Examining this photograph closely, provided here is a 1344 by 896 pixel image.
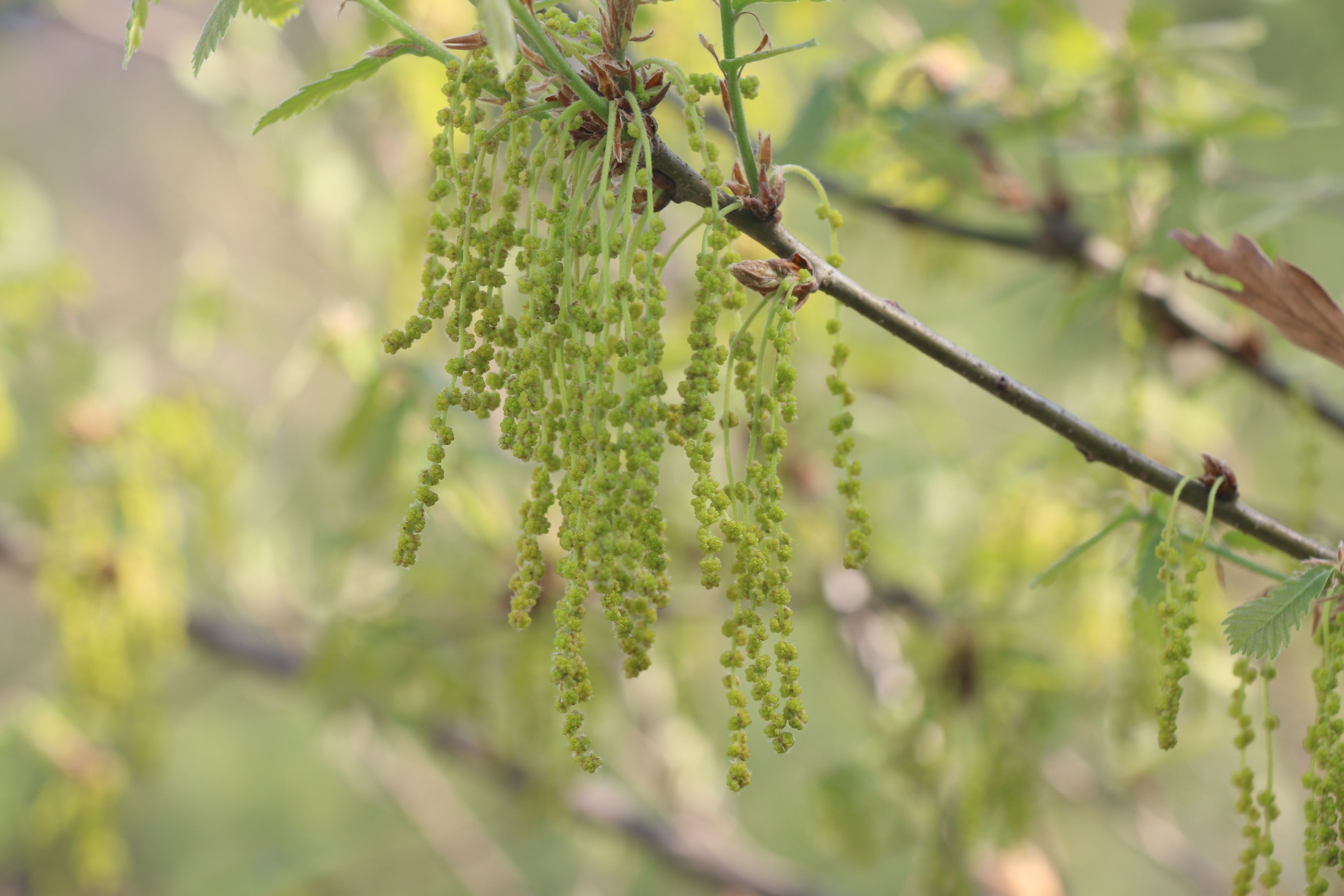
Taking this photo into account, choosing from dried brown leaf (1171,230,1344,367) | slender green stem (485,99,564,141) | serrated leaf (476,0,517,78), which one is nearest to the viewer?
serrated leaf (476,0,517,78)

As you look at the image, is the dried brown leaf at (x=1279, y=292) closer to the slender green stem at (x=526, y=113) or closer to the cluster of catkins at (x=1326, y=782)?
the cluster of catkins at (x=1326, y=782)

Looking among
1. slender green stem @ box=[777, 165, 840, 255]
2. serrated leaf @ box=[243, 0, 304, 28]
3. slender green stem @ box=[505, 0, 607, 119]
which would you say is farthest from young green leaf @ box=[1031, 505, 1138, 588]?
serrated leaf @ box=[243, 0, 304, 28]

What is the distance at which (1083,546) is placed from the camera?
2.05 ft

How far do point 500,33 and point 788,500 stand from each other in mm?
1260

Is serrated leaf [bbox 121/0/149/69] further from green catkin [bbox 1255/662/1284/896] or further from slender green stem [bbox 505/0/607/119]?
green catkin [bbox 1255/662/1284/896]

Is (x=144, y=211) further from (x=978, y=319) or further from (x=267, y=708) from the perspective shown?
(x=978, y=319)

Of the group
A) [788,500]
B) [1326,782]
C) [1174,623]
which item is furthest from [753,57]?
[788,500]

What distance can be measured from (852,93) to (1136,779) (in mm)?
1178

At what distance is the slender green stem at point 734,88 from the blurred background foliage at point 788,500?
0.37 meters

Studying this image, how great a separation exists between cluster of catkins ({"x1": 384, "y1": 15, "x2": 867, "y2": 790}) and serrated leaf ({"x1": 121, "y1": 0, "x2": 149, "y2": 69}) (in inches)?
5.7

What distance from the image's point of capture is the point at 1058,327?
1107mm

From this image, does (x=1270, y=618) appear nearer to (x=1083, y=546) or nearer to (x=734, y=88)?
(x=1083, y=546)

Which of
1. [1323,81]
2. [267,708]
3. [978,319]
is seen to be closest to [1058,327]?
[978,319]

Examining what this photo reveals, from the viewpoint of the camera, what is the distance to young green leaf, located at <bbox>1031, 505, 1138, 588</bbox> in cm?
62
